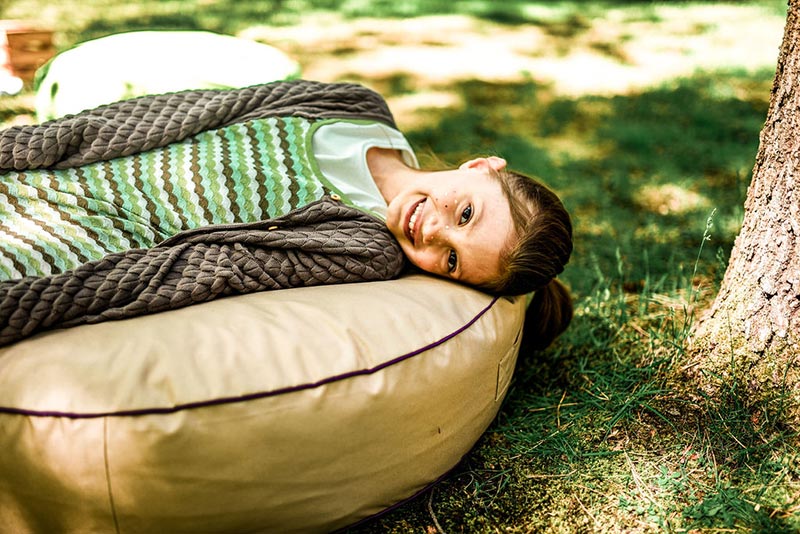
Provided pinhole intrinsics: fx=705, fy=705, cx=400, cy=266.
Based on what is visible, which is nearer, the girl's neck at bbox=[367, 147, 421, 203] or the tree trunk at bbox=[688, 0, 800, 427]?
the tree trunk at bbox=[688, 0, 800, 427]

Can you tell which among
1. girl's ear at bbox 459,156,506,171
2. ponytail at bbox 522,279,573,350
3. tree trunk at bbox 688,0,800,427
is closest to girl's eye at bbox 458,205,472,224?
girl's ear at bbox 459,156,506,171

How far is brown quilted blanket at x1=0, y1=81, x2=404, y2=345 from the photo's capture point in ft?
5.41

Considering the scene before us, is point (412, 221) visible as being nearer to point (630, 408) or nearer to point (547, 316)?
point (547, 316)

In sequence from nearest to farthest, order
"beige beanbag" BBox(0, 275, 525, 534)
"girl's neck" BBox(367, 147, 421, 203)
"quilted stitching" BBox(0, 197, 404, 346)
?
1. "beige beanbag" BBox(0, 275, 525, 534)
2. "quilted stitching" BBox(0, 197, 404, 346)
3. "girl's neck" BBox(367, 147, 421, 203)

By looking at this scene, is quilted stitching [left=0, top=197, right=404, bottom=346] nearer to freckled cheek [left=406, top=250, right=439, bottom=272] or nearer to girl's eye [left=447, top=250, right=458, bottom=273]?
freckled cheek [left=406, top=250, right=439, bottom=272]

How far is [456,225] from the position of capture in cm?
205

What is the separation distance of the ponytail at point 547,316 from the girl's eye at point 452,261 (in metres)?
0.32

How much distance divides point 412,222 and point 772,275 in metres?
0.99

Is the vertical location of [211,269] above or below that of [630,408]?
above

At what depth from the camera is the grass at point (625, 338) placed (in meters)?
1.73

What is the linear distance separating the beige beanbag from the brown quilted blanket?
0.24 feet

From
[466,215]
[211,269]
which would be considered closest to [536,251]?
[466,215]

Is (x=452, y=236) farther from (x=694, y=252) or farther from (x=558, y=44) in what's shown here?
(x=558, y=44)

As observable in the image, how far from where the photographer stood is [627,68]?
5352 millimetres
